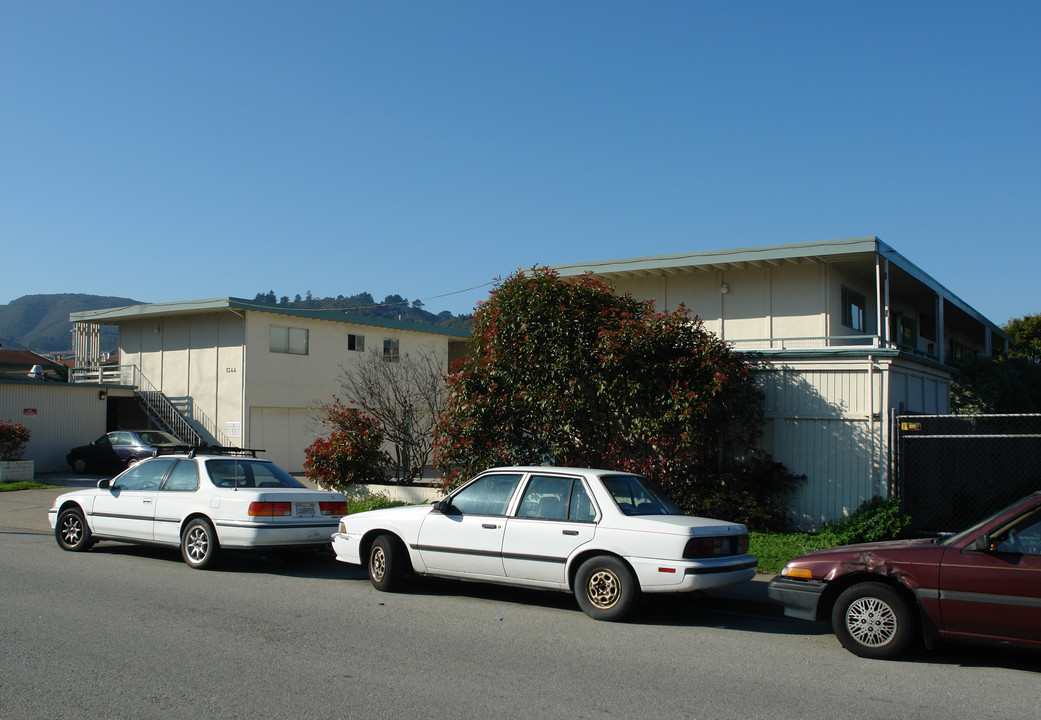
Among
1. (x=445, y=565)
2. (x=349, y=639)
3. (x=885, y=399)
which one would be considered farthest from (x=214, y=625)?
(x=885, y=399)

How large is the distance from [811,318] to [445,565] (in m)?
11.9

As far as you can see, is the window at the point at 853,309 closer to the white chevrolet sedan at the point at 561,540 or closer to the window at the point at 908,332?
Answer: the window at the point at 908,332

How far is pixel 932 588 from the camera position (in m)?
6.80

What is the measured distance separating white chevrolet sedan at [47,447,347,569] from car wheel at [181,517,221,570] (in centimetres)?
1

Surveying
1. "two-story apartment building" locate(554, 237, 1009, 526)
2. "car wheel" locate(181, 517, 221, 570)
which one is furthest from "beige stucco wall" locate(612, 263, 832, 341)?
"car wheel" locate(181, 517, 221, 570)

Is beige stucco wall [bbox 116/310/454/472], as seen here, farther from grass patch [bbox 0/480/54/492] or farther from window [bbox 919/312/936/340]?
window [bbox 919/312/936/340]

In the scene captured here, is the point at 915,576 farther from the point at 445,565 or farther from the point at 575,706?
the point at 445,565

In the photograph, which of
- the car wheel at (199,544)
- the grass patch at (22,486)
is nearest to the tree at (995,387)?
the car wheel at (199,544)

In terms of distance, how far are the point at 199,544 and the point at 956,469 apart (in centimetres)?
1187

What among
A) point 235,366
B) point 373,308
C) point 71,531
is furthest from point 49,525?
point 373,308

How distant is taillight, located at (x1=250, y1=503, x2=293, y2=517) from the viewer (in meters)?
10.6

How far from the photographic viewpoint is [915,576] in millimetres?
6902

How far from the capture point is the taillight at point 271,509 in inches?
418

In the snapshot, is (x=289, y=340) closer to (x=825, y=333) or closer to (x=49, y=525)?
(x=49, y=525)
